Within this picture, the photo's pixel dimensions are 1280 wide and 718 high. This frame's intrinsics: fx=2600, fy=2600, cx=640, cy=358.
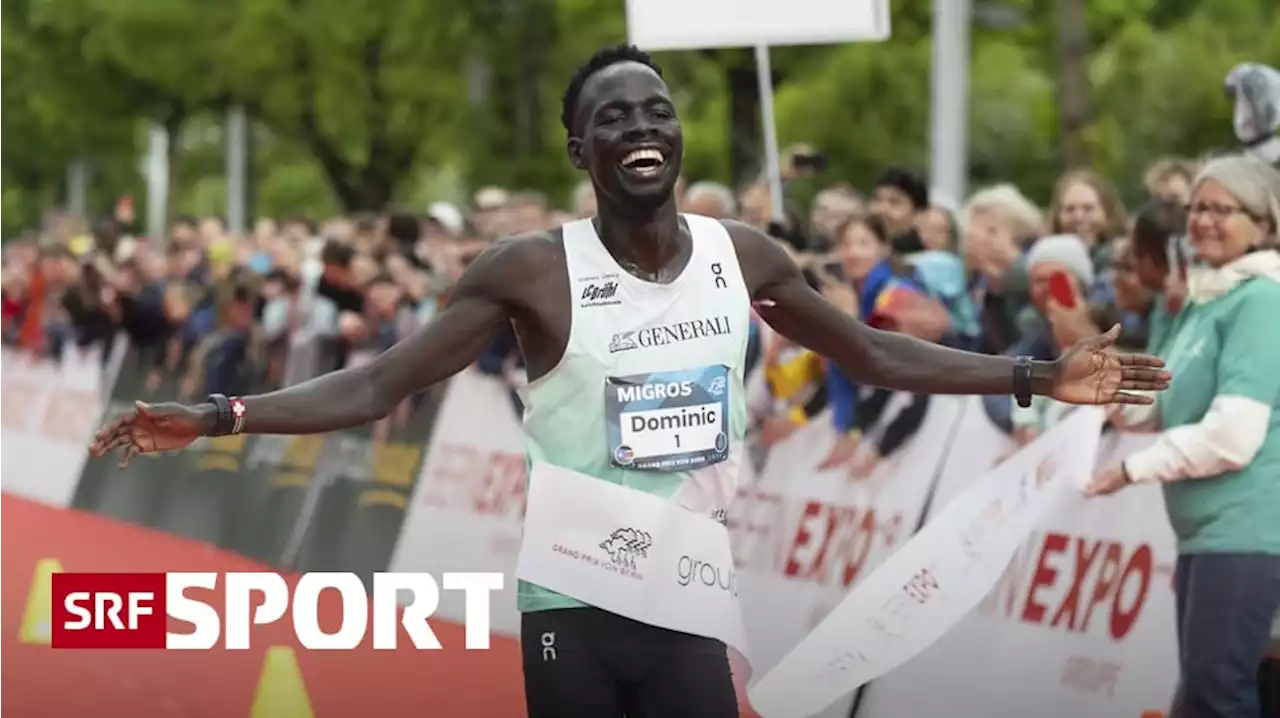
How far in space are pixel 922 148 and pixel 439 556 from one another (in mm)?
15401

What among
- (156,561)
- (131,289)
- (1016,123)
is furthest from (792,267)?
(1016,123)

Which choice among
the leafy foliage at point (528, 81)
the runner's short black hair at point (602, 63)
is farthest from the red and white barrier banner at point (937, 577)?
the leafy foliage at point (528, 81)

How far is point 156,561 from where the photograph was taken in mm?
14469

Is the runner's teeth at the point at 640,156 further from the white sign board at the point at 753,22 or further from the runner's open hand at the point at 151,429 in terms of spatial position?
the white sign board at the point at 753,22

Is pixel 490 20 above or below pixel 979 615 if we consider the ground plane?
above

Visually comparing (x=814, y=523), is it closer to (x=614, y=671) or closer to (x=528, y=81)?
(x=614, y=671)

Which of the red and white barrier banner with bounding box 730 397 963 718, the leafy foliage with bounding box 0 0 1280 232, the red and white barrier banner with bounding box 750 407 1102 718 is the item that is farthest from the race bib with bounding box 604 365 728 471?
the leafy foliage with bounding box 0 0 1280 232

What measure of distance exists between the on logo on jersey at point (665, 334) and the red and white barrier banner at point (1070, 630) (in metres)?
2.98

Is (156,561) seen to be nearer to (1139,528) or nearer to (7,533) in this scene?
(7,533)

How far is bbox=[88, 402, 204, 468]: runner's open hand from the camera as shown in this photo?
5.25m

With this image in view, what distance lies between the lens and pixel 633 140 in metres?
5.28

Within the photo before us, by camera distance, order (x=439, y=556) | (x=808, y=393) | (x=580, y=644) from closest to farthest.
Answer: (x=580, y=644) < (x=808, y=393) < (x=439, y=556)

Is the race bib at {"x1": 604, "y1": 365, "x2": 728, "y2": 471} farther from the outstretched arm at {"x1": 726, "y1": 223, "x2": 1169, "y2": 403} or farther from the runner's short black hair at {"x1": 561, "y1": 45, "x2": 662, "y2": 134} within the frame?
the runner's short black hair at {"x1": 561, "y1": 45, "x2": 662, "y2": 134}

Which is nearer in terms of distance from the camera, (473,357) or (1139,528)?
(473,357)
